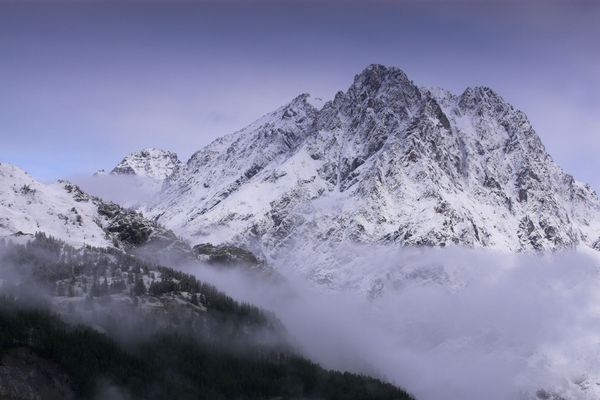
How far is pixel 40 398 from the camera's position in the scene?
652ft

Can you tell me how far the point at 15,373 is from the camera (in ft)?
654

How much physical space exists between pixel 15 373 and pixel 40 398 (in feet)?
26.7
